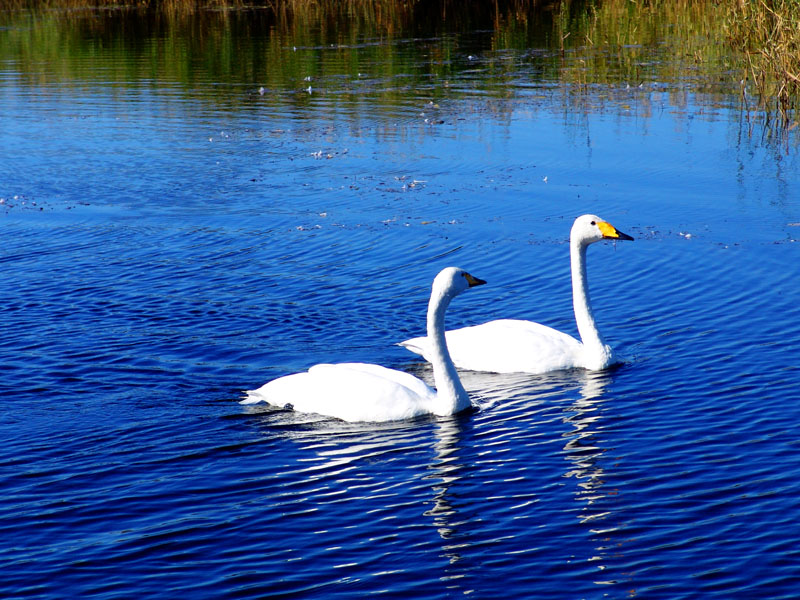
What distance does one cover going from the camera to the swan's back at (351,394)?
9281 mm

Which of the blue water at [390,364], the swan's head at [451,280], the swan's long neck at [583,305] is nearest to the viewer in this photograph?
the blue water at [390,364]

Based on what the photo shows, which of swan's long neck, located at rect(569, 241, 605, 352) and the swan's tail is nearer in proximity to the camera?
the swan's tail

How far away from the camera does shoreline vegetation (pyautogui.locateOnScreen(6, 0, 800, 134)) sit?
22953 millimetres

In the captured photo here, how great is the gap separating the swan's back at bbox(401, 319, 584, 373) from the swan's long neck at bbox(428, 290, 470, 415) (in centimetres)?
88

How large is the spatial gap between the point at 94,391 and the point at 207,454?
74.1 inches

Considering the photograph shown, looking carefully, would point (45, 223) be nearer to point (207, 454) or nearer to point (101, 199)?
point (101, 199)

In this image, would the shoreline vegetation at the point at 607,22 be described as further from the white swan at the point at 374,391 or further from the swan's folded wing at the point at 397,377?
the swan's folded wing at the point at 397,377

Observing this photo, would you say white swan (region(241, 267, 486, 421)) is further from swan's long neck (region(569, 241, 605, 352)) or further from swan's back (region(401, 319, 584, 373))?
swan's long neck (region(569, 241, 605, 352))

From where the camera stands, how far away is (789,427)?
8.94 metres

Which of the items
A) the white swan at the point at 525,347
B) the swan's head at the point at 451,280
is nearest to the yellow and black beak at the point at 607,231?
the white swan at the point at 525,347

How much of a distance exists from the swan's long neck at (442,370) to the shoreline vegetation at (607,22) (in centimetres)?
1426

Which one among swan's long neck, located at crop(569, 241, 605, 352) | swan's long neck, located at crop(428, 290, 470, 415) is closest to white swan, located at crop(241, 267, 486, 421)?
swan's long neck, located at crop(428, 290, 470, 415)

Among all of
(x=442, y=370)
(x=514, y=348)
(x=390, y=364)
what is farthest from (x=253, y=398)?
(x=514, y=348)

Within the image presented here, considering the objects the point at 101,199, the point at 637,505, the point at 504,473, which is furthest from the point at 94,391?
the point at 101,199
